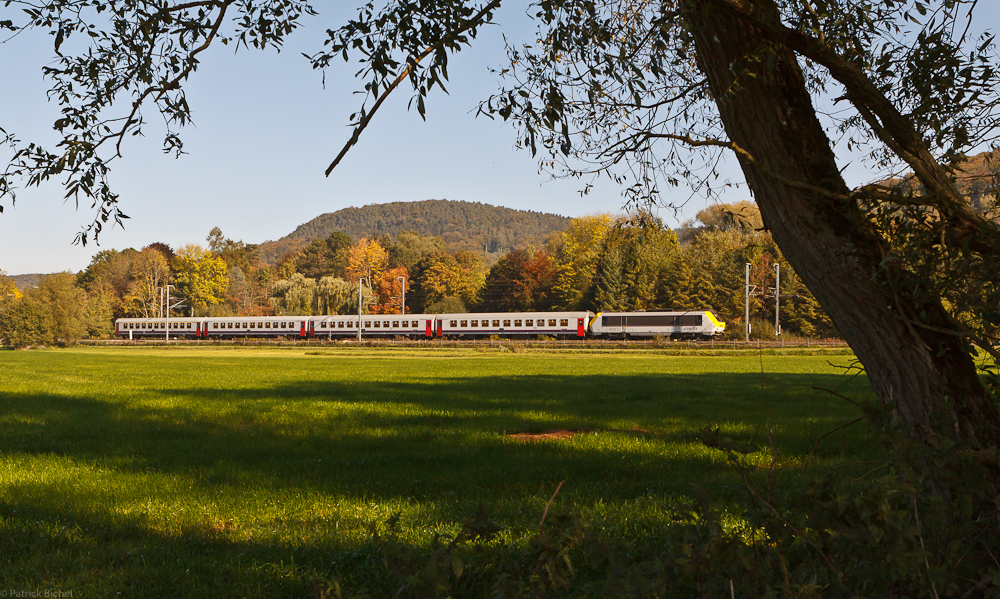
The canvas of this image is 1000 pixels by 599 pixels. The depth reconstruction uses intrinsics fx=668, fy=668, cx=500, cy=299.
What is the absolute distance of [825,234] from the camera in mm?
2797

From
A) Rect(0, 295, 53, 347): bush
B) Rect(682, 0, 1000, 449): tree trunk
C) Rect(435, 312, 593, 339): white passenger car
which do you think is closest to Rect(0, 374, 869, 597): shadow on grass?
Rect(682, 0, 1000, 449): tree trunk

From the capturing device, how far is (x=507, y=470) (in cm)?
613

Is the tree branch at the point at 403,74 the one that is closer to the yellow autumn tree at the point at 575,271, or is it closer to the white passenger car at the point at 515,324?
the white passenger car at the point at 515,324

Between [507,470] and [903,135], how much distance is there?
14.2 feet

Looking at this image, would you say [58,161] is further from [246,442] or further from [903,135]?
[246,442]

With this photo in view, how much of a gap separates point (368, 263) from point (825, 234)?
3639 inches

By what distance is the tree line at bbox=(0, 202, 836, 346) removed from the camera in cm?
5431

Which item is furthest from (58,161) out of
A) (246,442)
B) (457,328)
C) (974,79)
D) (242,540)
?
(457,328)

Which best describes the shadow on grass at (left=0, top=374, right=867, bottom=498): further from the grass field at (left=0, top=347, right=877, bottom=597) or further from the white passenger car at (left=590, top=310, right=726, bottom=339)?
the white passenger car at (left=590, top=310, right=726, bottom=339)

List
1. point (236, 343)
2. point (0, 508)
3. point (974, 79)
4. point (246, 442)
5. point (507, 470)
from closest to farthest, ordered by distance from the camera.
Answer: point (974, 79) < point (0, 508) < point (507, 470) < point (246, 442) < point (236, 343)

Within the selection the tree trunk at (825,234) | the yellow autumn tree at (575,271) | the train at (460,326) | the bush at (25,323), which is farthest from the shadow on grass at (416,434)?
the yellow autumn tree at (575,271)

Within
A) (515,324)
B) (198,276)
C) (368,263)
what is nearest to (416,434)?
(515,324)

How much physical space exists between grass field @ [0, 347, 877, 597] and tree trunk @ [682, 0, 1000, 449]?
622 millimetres

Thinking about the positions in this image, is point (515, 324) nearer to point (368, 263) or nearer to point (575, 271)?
point (575, 271)
